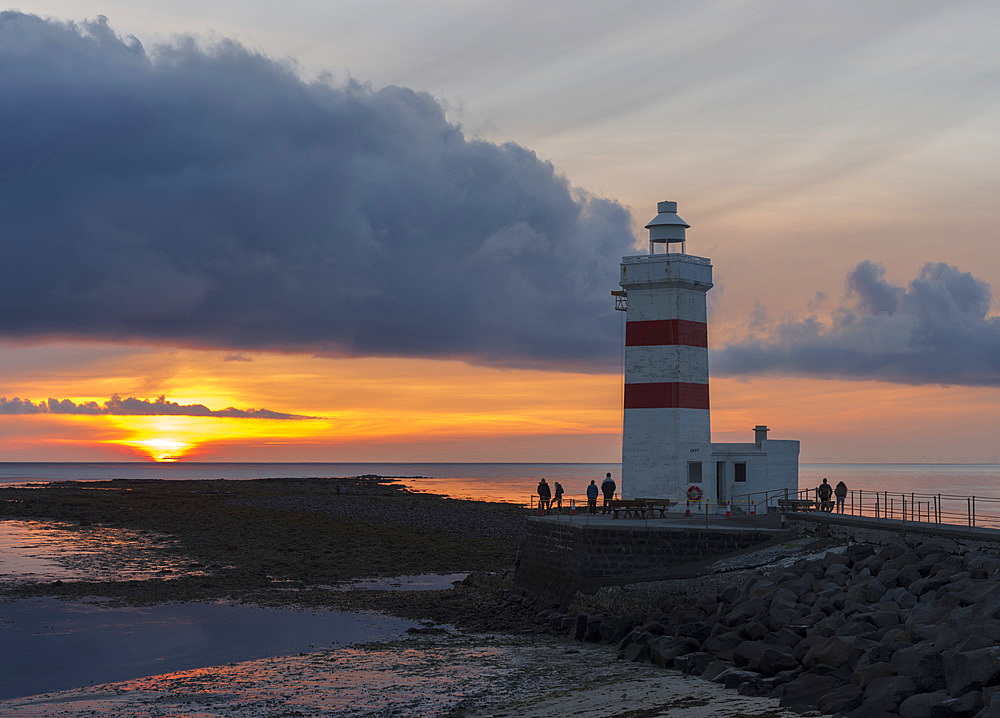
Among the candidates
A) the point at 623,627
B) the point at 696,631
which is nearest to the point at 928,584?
the point at 696,631

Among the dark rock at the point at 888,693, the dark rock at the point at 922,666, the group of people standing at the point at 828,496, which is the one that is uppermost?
the group of people standing at the point at 828,496

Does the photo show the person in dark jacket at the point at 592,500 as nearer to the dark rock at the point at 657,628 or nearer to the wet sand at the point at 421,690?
the wet sand at the point at 421,690

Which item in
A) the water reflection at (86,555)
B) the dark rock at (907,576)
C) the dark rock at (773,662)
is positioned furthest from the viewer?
the water reflection at (86,555)

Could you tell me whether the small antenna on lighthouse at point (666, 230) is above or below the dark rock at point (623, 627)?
above

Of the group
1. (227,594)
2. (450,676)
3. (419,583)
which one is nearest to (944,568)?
(450,676)

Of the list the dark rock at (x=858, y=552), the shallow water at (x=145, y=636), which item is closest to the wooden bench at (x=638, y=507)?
the dark rock at (x=858, y=552)

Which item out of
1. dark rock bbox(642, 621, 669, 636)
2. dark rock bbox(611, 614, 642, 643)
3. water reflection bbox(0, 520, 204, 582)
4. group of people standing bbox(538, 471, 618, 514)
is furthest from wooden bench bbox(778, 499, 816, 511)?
water reflection bbox(0, 520, 204, 582)

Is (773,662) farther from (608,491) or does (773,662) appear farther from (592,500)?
(608,491)

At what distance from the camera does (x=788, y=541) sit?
22.8 m

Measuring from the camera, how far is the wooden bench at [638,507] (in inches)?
1048

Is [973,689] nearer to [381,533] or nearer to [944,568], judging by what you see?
[944,568]

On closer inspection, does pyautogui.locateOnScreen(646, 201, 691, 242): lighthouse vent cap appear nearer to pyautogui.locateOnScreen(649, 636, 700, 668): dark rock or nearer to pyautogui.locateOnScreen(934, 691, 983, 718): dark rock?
pyautogui.locateOnScreen(649, 636, 700, 668): dark rock

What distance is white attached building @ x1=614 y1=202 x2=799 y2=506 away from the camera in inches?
1141

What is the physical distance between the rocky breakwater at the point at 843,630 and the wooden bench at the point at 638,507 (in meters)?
4.69
